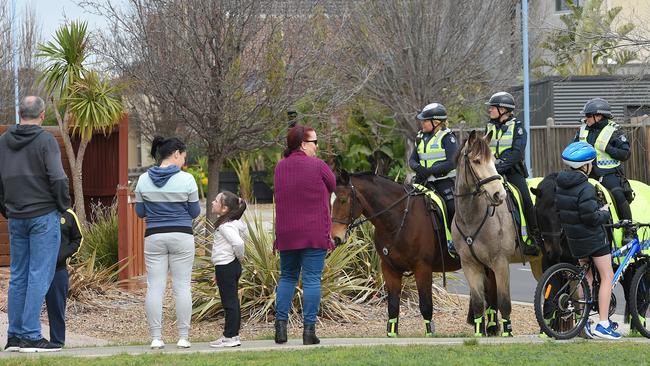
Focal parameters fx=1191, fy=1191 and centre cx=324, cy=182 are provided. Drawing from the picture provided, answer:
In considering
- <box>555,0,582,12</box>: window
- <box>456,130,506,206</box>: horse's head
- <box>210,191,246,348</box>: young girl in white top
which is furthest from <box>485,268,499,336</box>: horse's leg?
<box>555,0,582,12</box>: window

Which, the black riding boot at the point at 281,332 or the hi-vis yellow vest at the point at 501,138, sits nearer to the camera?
the black riding boot at the point at 281,332

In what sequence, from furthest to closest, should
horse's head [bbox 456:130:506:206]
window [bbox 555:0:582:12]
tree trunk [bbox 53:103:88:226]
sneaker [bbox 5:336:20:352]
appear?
window [bbox 555:0:582:12], tree trunk [bbox 53:103:88:226], horse's head [bbox 456:130:506:206], sneaker [bbox 5:336:20:352]

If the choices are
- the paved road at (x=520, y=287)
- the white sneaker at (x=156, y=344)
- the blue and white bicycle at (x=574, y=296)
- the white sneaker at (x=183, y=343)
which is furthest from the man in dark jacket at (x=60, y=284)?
the paved road at (x=520, y=287)

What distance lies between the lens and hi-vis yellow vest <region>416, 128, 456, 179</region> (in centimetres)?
1242

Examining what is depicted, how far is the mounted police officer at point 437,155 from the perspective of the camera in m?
12.4

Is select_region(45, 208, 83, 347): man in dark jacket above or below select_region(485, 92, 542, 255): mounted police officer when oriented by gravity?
below

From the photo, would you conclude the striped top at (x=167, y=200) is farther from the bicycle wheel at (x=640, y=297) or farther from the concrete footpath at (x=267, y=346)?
the bicycle wheel at (x=640, y=297)

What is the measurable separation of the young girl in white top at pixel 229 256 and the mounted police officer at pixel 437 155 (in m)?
2.56

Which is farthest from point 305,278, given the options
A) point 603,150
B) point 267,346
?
point 603,150

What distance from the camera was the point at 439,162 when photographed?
489 inches

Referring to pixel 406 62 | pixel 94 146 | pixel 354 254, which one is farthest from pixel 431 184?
pixel 406 62

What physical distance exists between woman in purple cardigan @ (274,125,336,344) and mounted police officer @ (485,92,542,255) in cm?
246

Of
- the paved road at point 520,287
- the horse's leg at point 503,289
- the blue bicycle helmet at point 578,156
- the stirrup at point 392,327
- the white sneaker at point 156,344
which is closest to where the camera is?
the white sneaker at point 156,344

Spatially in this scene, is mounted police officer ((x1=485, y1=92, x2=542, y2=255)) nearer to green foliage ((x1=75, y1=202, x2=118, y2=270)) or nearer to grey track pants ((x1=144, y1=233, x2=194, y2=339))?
grey track pants ((x1=144, y1=233, x2=194, y2=339))
